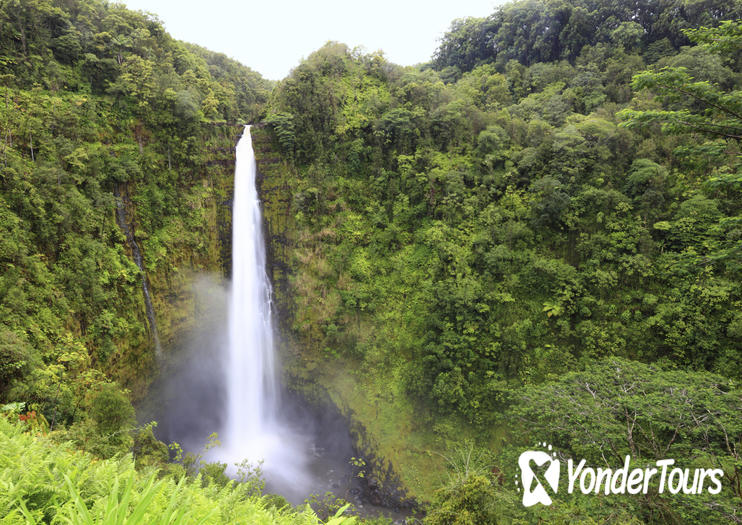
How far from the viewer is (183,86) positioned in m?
14.7

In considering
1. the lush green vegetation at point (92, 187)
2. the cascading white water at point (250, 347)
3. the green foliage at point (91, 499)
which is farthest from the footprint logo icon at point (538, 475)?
the lush green vegetation at point (92, 187)

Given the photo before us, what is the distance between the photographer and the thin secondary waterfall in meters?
14.5

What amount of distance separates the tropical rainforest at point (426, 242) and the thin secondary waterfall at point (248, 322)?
2.36 ft

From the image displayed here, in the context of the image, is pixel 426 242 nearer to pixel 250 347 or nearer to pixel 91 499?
pixel 250 347

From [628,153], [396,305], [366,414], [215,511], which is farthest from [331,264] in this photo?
[215,511]

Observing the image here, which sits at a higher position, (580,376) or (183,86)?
(183,86)

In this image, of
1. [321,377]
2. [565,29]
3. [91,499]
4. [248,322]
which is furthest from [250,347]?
[565,29]

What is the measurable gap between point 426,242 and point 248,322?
8711 mm

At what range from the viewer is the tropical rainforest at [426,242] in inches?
266

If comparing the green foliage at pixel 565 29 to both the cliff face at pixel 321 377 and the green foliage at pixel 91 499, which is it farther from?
the green foliage at pixel 91 499

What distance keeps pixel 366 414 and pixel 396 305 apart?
4465mm

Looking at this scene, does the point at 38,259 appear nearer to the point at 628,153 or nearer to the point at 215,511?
the point at 215,511

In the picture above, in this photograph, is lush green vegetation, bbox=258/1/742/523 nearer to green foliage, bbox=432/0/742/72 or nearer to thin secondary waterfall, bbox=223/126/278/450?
green foliage, bbox=432/0/742/72

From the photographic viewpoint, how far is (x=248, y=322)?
49.2ft
